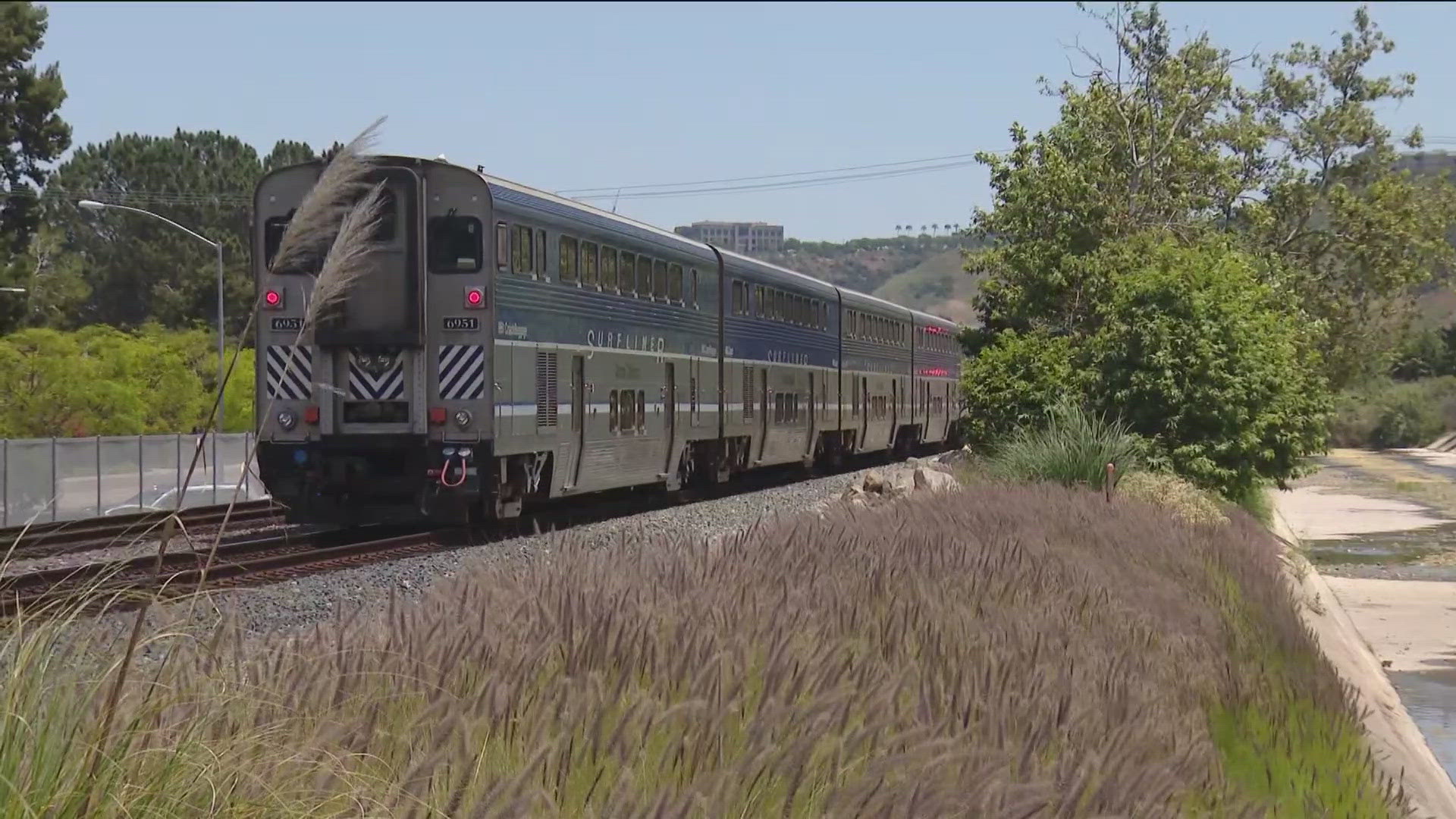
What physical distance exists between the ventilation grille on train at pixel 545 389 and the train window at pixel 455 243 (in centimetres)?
144

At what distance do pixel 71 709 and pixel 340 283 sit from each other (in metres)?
1.20

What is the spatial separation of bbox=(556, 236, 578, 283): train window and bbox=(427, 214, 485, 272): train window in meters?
1.66

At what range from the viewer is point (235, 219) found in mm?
71188

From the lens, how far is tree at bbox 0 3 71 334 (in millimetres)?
45969

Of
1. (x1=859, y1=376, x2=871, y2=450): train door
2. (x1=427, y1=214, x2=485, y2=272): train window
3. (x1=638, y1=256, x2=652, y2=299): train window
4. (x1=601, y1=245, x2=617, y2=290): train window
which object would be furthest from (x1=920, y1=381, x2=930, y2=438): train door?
(x1=427, y1=214, x2=485, y2=272): train window

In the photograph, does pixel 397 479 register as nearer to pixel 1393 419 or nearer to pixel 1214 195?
pixel 1214 195

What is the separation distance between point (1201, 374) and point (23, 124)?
3579cm

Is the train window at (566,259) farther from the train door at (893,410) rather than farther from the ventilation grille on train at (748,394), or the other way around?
the train door at (893,410)

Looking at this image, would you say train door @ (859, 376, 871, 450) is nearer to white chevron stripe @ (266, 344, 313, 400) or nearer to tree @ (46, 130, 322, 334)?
white chevron stripe @ (266, 344, 313, 400)

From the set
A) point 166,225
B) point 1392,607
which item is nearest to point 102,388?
point 1392,607

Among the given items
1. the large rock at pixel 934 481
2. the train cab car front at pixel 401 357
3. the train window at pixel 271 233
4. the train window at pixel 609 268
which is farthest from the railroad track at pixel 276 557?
the large rock at pixel 934 481

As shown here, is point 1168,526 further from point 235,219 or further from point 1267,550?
point 235,219

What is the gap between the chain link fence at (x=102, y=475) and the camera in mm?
24375

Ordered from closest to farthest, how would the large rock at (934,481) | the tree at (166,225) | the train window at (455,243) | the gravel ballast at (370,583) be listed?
the gravel ballast at (370,583) < the train window at (455,243) < the large rock at (934,481) < the tree at (166,225)
